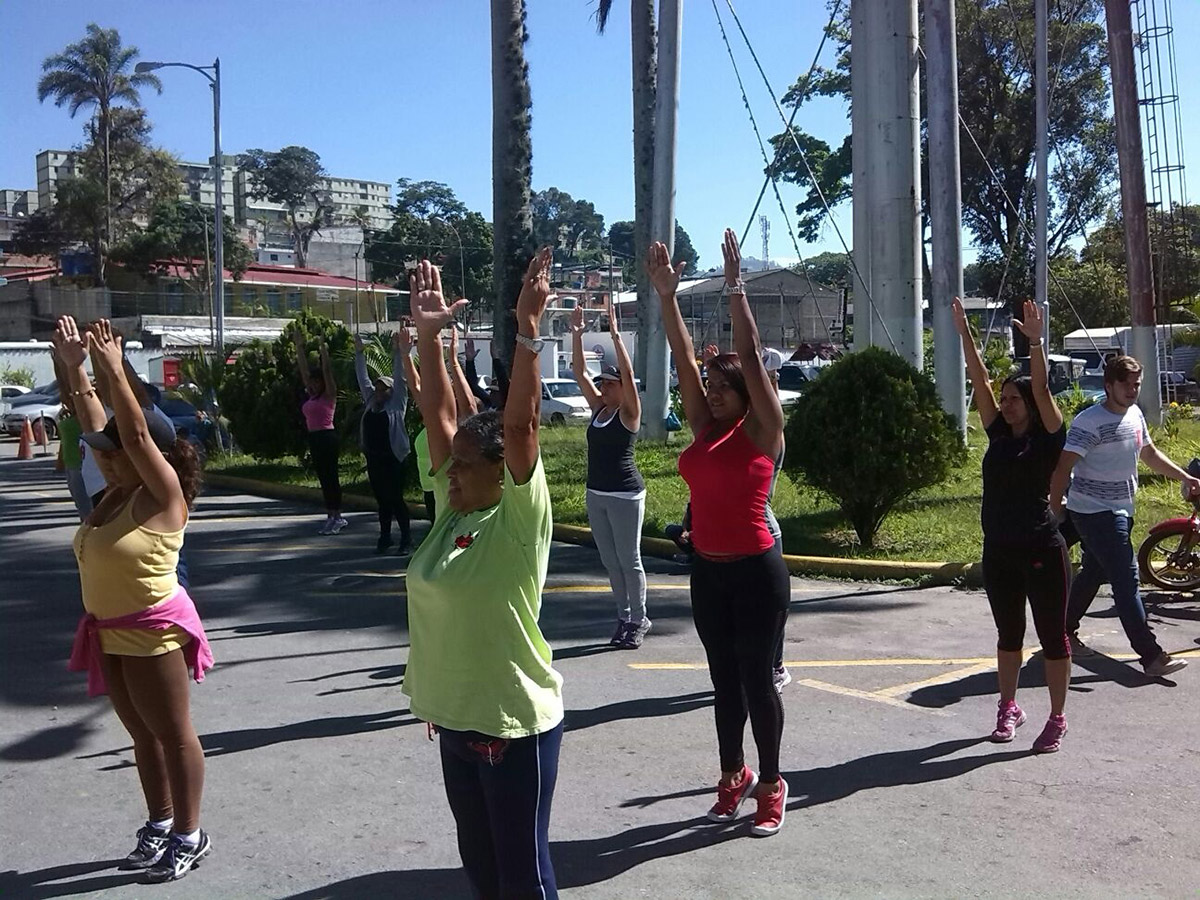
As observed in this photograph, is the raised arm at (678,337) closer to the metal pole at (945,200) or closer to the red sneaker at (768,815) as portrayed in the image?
the red sneaker at (768,815)

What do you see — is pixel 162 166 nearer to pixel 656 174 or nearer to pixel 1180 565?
pixel 656 174

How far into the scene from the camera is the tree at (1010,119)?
131 feet

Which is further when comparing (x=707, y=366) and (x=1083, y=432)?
(x=1083, y=432)

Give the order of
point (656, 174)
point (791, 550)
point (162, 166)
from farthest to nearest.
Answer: point (162, 166) < point (656, 174) < point (791, 550)

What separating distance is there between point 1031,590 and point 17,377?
42.2 meters

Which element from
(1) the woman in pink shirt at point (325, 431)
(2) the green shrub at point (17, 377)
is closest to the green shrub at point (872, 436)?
(1) the woman in pink shirt at point (325, 431)

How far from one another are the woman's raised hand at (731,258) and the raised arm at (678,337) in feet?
0.58

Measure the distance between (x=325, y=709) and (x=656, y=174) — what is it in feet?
50.2

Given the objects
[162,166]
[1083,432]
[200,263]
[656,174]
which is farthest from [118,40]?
[1083,432]

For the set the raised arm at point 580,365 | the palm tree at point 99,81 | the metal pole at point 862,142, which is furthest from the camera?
the palm tree at point 99,81

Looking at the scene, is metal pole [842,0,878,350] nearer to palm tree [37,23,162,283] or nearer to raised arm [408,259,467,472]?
raised arm [408,259,467,472]

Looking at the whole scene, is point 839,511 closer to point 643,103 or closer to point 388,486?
point 388,486

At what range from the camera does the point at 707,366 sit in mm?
5180

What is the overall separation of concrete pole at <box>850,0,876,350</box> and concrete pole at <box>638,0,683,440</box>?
5.79 meters
